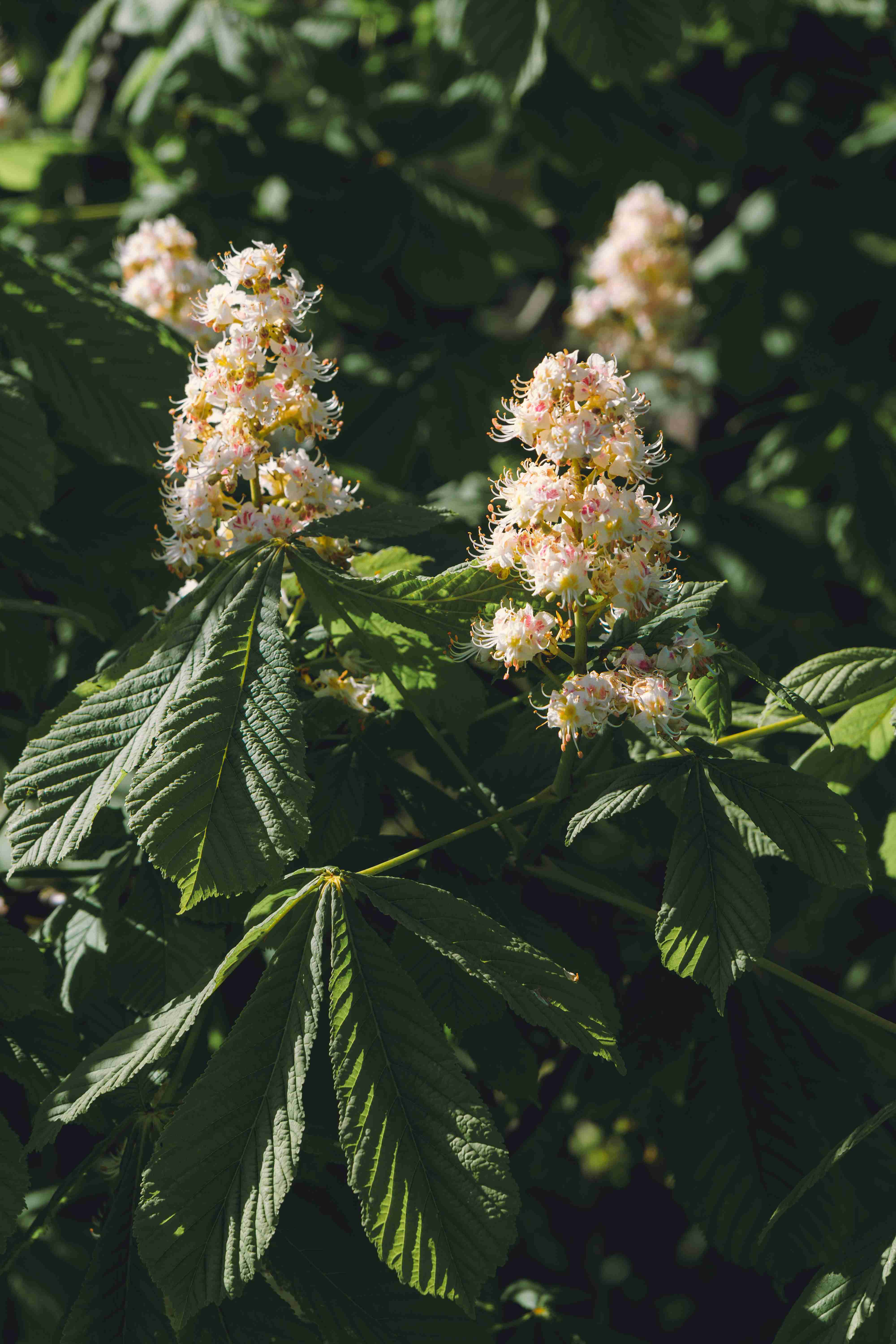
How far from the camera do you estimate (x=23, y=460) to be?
145cm

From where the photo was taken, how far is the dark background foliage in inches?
58.8

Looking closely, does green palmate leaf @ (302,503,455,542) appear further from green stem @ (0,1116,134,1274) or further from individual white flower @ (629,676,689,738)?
green stem @ (0,1116,134,1274)

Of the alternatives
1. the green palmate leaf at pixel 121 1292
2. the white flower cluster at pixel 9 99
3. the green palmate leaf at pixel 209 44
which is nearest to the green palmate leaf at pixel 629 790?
the green palmate leaf at pixel 121 1292

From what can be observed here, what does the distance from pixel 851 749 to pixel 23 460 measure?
1.16 meters

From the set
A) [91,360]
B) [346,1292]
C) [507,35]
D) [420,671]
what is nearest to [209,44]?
[507,35]

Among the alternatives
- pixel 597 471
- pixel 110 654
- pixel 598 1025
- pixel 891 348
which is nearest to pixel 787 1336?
pixel 598 1025

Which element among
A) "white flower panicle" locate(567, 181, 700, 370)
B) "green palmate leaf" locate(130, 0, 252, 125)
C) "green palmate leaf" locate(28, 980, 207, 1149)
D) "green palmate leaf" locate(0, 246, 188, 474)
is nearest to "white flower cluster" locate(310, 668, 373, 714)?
"green palmate leaf" locate(28, 980, 207, 1149)

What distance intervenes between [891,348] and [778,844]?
Result: 9.08ft

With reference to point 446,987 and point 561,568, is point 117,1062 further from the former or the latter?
point 561,568

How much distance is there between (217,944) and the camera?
1389 mm

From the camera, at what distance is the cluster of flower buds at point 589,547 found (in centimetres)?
103

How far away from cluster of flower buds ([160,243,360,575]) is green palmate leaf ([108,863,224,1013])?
1.43 ft

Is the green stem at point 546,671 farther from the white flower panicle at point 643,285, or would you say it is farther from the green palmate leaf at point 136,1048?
the white flower panicle at point 643,285

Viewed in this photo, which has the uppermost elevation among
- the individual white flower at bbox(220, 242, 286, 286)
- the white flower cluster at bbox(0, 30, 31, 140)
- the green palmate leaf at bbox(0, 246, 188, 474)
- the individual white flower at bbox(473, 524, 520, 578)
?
the white flower cluster at bbox(0, 30, 31, 140)
